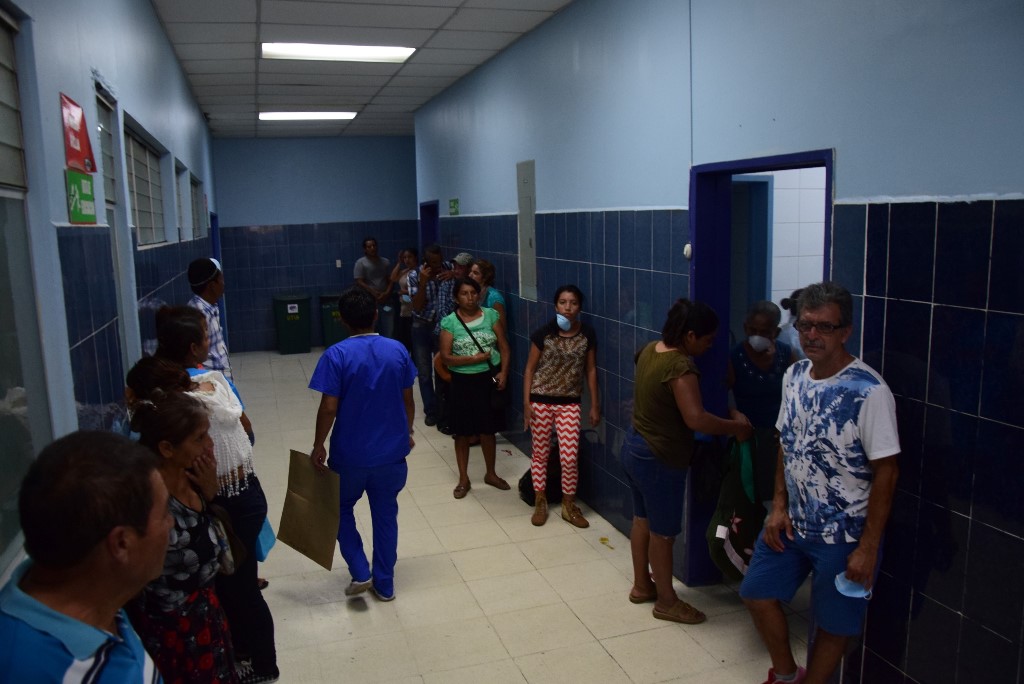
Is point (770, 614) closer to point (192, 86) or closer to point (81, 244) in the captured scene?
point (81, 244)

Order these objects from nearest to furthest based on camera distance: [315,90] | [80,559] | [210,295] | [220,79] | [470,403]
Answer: [80,559], [210,295], [470,403], [220,79], [315,90]

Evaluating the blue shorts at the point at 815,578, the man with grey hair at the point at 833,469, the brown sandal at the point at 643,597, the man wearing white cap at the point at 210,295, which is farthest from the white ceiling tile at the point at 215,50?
the blue shorts at the point at 815,578

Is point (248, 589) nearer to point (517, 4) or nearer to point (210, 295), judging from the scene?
point (210, 295)

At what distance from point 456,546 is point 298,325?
26.5ft

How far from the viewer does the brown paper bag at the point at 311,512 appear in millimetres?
3721

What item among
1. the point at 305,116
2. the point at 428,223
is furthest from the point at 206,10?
the point at 428,223

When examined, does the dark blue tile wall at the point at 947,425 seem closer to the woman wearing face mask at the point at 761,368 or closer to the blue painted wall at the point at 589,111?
the woman wearing face mask at the point at 761,368

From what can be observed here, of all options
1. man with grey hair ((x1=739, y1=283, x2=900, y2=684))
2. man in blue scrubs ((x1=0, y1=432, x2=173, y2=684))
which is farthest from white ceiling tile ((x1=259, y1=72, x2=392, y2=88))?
man in blue scrubs ((x1=0, y1=432, x2=173, y2=684))

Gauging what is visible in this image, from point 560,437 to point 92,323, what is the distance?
9.82 feet

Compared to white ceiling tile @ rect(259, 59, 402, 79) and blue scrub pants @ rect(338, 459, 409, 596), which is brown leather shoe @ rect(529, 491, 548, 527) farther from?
white ceiling tile @ rect(259, 59, 402, 79)

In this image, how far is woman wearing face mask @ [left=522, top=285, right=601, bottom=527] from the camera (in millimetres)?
4922

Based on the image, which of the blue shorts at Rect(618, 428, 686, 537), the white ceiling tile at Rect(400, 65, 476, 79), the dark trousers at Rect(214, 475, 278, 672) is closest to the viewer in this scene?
the dark trousers at Rect(214, 475, 278, 672)

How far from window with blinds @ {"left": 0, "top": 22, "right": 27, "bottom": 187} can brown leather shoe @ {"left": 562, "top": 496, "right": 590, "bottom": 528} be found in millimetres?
3680

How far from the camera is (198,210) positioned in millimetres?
8602
